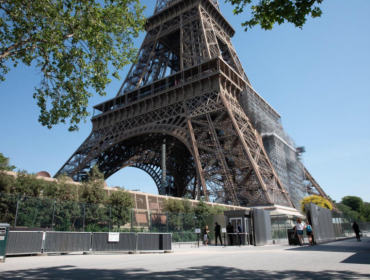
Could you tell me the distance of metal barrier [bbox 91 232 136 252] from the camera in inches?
528

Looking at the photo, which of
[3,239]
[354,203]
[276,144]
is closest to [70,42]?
[3,239]

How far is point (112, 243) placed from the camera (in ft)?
44.8

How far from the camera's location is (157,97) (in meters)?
35.5

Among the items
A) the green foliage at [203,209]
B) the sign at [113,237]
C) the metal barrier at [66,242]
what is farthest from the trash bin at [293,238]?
the metal barrier at [66,242]

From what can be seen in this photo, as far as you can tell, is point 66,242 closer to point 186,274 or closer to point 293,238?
point 186,274

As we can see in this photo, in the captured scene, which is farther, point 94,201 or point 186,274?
point 94,201

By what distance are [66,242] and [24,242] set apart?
164cm

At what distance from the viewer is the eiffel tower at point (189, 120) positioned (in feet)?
89.3

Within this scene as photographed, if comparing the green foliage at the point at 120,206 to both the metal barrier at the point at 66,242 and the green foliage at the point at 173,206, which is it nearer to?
the green foliage at the point at 173,206

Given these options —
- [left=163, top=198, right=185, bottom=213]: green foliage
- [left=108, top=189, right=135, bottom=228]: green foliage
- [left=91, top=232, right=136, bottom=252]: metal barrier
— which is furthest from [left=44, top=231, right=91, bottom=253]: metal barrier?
Answer: [left=163, top=198, right=185, bottom=213]: green foliage

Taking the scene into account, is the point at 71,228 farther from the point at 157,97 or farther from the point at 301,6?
the point at 157,97

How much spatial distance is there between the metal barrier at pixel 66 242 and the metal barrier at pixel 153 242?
234 cm

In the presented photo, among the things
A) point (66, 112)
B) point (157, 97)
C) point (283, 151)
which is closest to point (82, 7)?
point (66, 112)

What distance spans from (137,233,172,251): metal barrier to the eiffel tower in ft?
39.5
